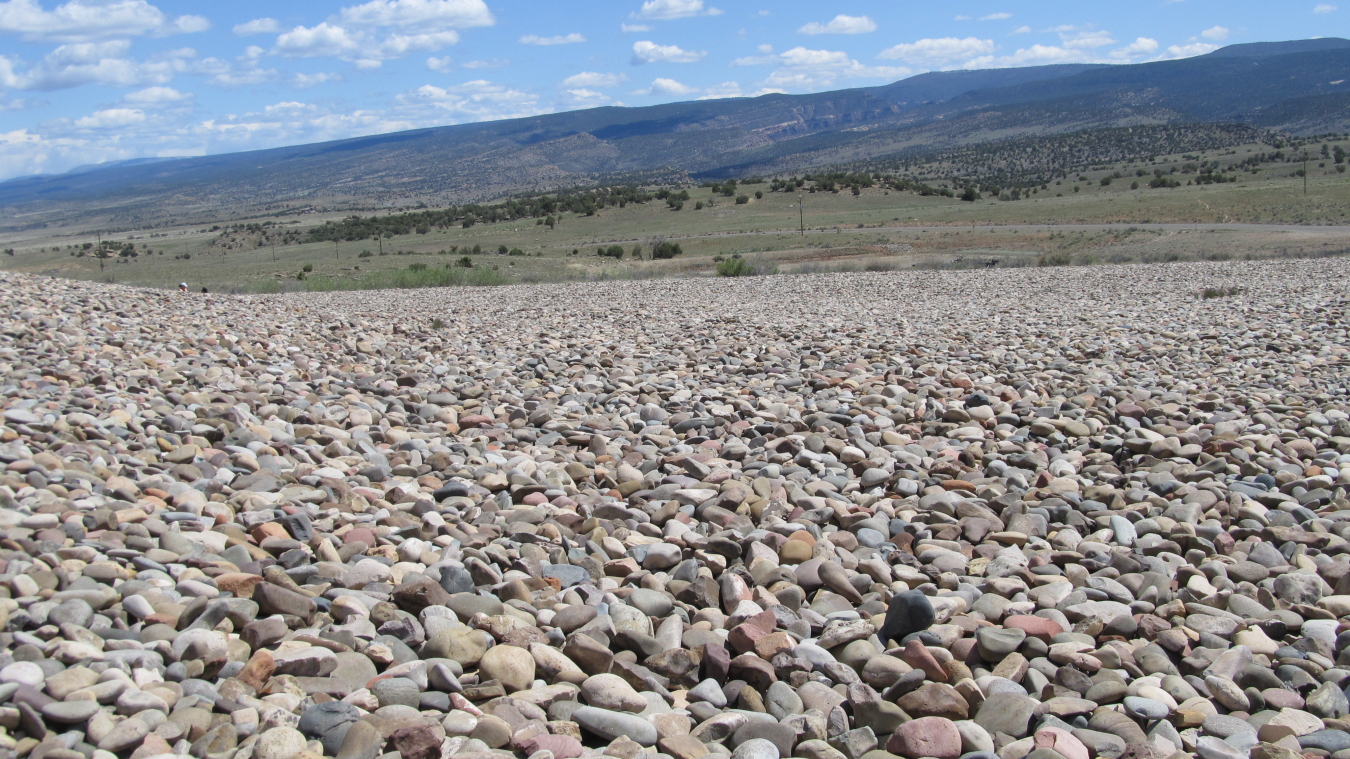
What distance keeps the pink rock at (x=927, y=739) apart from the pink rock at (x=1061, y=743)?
0.25 metres

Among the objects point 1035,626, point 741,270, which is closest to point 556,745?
point 1035,626

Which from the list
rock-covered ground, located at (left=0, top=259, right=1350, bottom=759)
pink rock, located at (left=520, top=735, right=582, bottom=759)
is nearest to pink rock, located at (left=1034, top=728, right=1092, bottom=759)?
rock-covered ground, located at (left=0, top=259, right=1350, bottom=759)

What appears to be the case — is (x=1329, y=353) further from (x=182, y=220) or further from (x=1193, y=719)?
(x=182, y=220)

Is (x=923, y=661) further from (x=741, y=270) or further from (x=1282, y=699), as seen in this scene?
(x=741, y=270)

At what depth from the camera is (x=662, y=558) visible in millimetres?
4242

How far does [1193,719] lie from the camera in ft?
9.84

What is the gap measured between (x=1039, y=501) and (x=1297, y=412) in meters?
3.27

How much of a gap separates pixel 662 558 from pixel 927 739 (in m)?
1.66

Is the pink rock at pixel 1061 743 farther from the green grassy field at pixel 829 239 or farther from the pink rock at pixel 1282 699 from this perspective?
the green grassy field at pixel 829 239

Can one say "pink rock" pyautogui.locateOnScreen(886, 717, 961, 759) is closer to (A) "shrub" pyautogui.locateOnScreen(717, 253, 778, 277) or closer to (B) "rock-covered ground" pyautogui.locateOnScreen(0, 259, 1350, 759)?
(B) "rock-covered ground" pyautogui.locateOnScreen(0, 259, 1350, 759)

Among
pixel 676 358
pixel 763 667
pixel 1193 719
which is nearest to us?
pixel 1193 719

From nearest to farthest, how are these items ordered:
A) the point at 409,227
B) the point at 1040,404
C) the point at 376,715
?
1. the point at 376,715
2. the point at 1040,404
3. the point at 409,227

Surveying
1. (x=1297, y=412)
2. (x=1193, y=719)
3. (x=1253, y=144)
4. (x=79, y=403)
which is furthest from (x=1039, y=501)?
(x=1253, y=144)

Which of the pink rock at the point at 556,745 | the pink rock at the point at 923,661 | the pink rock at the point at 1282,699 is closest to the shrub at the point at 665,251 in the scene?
the pink rock at the point at 923,661
